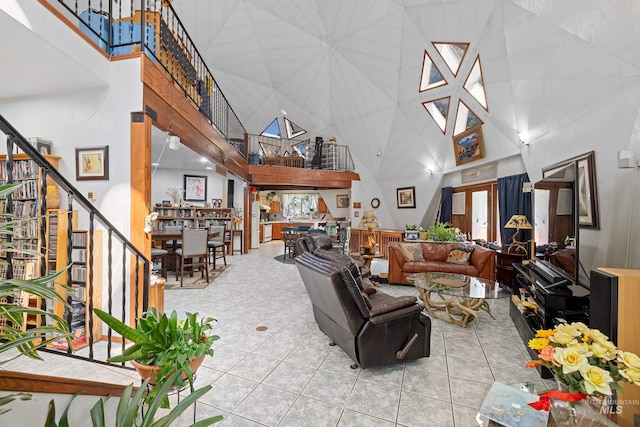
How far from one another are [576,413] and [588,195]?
2632 mm

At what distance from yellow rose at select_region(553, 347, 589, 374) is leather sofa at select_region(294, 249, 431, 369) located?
1361 mm

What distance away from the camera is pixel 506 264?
4902mm

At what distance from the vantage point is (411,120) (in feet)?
22.9

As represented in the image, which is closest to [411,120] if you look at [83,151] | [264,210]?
[83,151]

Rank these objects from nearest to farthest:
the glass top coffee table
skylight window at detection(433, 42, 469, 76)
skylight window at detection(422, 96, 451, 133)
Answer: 1. the glass top coffee table
2. skylight window at detection(433, 42, 469, 76)
3. skylight window at detection(422, 96, 451, 133)

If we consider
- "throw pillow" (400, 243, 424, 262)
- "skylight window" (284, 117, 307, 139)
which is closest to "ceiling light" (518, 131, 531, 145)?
"throw pillow" (400, 243, 424, 262)

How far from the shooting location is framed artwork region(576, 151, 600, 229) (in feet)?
9.06

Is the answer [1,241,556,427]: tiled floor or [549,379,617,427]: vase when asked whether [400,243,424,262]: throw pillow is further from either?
[549,379,617,427]: vase

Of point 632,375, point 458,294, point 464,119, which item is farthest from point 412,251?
point 632,375

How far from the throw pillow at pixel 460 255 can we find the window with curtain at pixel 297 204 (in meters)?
9.15

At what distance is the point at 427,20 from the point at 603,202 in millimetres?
3883

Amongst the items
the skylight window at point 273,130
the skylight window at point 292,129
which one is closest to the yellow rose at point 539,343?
the skylight window at point 292,129

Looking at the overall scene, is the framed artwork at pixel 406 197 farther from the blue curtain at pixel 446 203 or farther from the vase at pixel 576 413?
the vase at pixel 576 413

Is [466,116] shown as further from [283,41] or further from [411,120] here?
[283,41]
